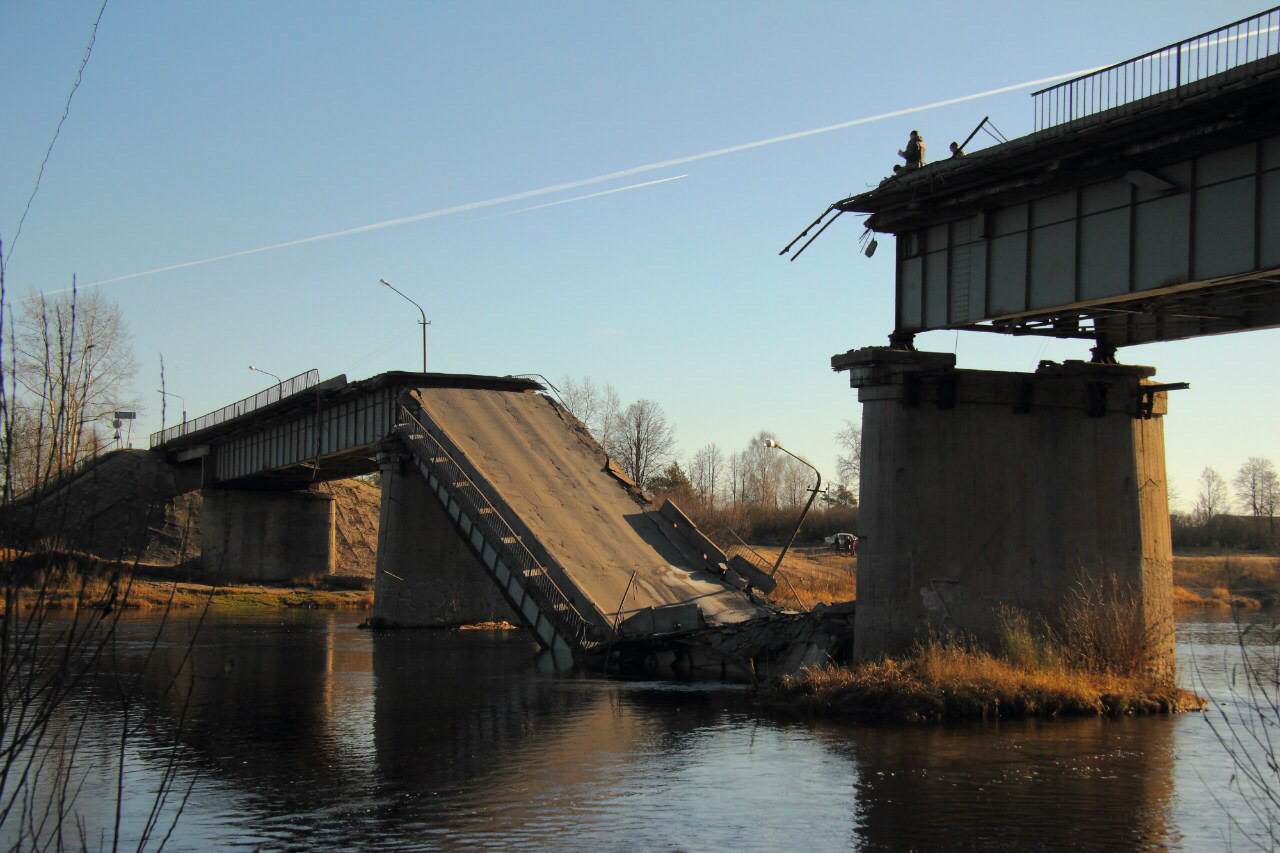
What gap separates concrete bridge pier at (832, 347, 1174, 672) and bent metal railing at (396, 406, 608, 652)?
30.4ft

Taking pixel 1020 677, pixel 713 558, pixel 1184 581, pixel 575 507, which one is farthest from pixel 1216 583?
pixel 1020 677

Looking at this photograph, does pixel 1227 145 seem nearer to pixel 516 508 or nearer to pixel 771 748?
pixel 771 748

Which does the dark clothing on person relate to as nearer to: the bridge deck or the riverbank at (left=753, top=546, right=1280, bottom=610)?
the bridge deck

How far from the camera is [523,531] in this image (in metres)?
38.9

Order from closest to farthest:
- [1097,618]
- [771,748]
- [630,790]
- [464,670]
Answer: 1. [630,790]
2. [771,748]
3. [1097,618]
4. [464,670]

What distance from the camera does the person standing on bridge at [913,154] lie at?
2859 centimetres

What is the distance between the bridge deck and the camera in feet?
122

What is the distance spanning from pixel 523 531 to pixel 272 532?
4403 centimetres

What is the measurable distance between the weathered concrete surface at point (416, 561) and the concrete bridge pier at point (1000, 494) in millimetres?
26242

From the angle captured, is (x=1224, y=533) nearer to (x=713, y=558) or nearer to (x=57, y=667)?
(x=713, y=558)

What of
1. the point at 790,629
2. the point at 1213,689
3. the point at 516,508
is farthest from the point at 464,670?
the point at 1213,689

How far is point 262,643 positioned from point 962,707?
88.9ft

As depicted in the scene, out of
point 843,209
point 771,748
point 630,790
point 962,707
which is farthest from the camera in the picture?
point 843,209

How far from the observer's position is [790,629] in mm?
31016
